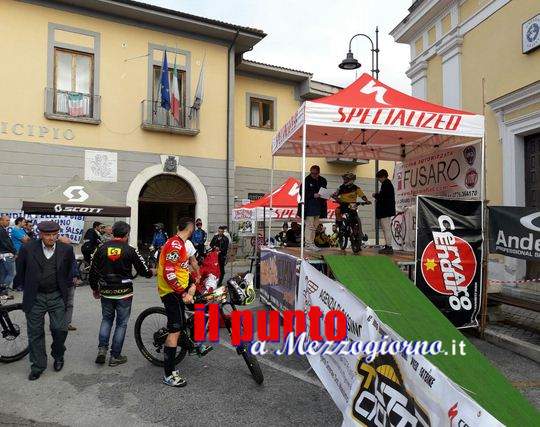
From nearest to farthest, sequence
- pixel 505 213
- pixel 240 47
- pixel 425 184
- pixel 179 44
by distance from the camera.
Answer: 1. pixel 505 213
2. pixel 425 184
3. pixel 179 44
4. pixel 240 47

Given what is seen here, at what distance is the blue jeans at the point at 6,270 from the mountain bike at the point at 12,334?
16.6 feet

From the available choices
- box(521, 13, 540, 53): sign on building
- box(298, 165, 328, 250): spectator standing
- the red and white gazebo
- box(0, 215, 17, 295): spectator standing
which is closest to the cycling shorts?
the red and white gazebo

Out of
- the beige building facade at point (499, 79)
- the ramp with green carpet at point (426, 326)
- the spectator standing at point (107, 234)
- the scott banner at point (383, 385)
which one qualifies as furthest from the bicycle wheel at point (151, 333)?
the beige building facade at point (499, 79)

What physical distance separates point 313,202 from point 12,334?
5.43m

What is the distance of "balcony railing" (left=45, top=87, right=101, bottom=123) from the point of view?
14195mm

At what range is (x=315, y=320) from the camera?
4.67 metres

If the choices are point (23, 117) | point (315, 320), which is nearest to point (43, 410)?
point (315, 320)

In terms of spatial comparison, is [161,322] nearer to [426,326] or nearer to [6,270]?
[426,326]

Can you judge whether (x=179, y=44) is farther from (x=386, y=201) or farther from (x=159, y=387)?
(x=159, y=387)

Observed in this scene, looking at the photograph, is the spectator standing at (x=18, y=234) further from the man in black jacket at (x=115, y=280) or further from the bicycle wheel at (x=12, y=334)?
the man in black jacket at (x=115, y=280)

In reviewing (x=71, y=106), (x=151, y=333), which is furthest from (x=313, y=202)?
(x=71, y=106)

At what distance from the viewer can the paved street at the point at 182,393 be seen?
3.99 m

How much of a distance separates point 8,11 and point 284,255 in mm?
12695

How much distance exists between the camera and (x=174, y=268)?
15.6ft
